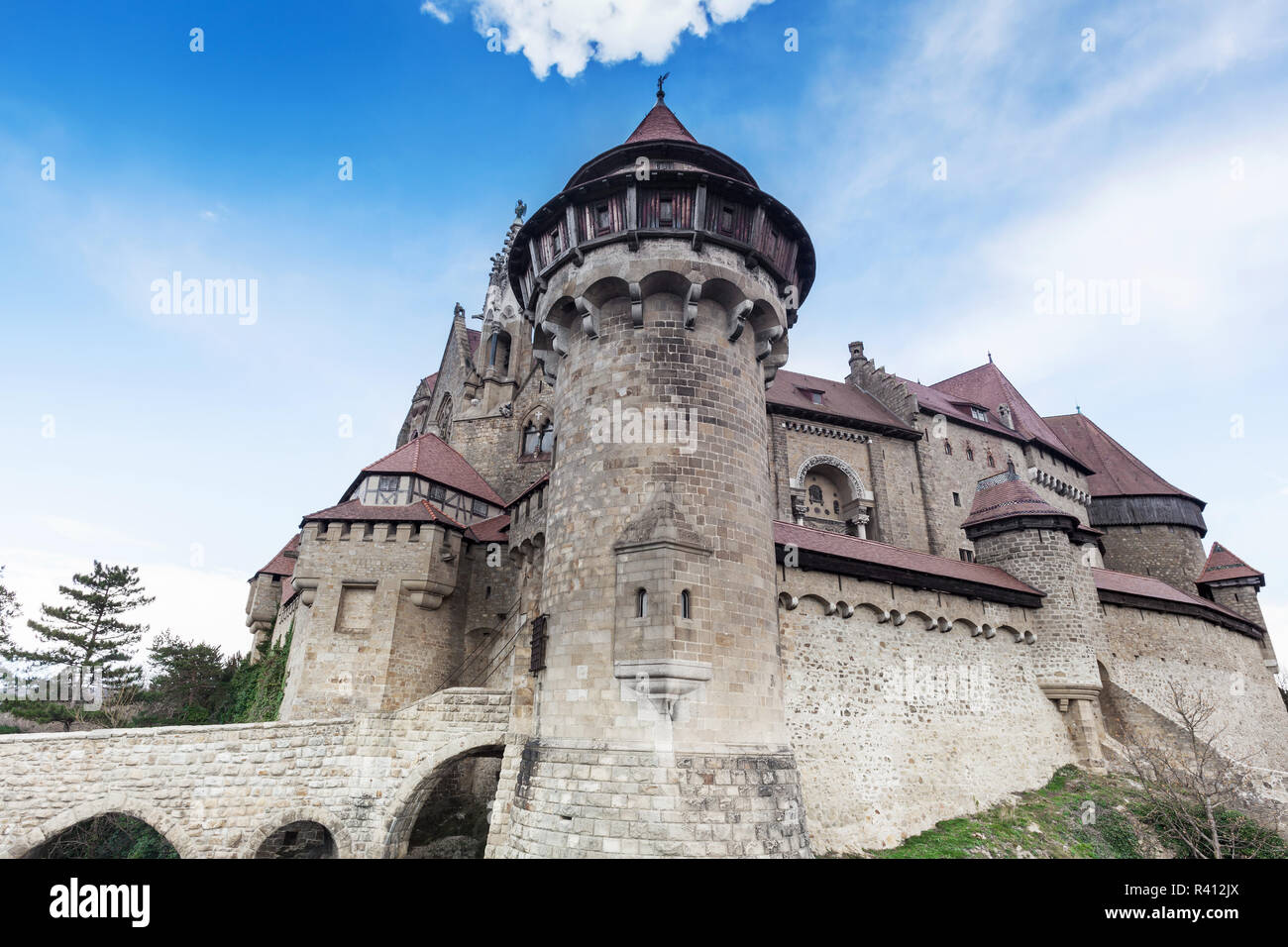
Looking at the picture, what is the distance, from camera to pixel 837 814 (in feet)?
42.9

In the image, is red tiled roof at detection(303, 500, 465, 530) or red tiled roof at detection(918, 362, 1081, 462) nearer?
red tiled roof at detection(303, 500, 465, 530)

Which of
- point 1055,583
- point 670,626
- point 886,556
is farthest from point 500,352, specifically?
point 1055,583

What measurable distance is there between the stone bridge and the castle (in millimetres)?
59

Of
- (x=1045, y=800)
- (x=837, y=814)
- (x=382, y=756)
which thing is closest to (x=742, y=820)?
(x=837, y=814)

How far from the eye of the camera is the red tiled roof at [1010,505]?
20.1m

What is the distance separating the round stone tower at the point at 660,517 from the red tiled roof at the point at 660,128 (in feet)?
0.68

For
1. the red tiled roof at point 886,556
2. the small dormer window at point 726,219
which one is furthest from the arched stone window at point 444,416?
A: the small dormer window at point 726,219

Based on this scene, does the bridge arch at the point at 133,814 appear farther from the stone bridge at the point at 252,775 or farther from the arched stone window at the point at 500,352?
the arched stone window at the point at 500,352

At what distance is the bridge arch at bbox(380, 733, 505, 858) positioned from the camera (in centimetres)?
1307

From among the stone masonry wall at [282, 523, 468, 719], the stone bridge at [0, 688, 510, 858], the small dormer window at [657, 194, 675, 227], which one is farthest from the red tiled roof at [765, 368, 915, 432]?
the stone bridge at [0, 688, 510, 858]

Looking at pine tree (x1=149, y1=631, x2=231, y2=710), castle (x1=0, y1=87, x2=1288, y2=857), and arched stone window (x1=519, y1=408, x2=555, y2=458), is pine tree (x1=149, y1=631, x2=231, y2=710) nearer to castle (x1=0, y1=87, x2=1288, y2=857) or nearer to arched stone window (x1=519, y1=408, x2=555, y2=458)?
castle (x1=0, y1=87, x2=1288, y2=857)

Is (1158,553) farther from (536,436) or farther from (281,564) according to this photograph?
(281,564)
